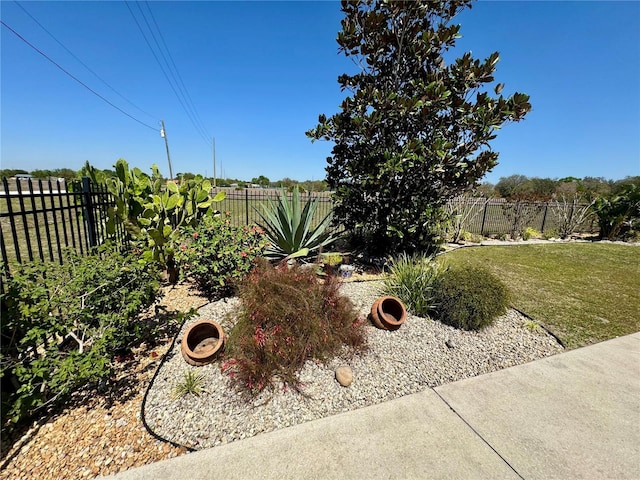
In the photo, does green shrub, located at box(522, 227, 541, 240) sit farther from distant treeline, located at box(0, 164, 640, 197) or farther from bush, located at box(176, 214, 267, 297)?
bush, located at box(176, 214, 267, 297)

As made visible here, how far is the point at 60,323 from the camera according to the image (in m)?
2.22

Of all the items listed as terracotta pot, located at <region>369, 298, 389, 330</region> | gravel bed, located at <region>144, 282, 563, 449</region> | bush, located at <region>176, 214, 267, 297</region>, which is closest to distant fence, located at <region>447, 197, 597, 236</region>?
gravel bed, located at <region>144, 282, 563, 449</region>

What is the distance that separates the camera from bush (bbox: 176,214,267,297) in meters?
4.09

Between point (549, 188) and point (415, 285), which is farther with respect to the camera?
point (549, 188)


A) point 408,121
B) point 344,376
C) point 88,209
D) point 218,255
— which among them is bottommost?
point 344,376

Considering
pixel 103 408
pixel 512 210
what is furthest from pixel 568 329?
pixel 512 210

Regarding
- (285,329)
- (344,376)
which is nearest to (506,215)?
(344,376)

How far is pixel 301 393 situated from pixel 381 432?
0.74 metres

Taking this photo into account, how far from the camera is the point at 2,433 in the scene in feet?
6.31

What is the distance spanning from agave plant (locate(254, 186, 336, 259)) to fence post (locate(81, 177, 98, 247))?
2.71 metres

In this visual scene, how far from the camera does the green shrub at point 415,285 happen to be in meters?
3.97

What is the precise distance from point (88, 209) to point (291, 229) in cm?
321

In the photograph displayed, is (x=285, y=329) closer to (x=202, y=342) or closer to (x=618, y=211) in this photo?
(x=202, y=342)

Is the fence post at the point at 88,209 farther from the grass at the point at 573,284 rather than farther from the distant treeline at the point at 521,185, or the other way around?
the grass at the point at 573,284
